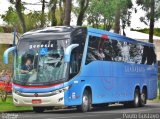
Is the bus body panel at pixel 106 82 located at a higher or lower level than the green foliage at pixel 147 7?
lower

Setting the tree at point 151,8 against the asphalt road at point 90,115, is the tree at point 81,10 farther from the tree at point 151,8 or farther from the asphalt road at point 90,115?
the asphalt road at point 90,115

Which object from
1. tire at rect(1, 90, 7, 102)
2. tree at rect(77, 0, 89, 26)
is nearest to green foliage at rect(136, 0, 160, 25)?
tree at rect(77, 0, 89, 26)

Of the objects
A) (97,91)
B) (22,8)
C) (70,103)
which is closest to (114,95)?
(97,91)

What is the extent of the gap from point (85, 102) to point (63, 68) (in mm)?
2420

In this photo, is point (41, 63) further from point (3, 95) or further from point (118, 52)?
point (3, 95)

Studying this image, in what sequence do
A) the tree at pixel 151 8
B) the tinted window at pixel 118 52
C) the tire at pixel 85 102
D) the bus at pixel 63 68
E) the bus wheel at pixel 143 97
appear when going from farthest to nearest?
the tree at pixel 151 8 < the bus wheel at pixel 143 97 < the tinted window at pixel 118 52 < the tire at pixel 85 102 < the bus at pixel 63 68

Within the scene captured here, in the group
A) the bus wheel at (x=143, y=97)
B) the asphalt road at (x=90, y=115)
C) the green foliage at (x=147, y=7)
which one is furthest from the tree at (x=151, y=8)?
the asphalt road at (x=90, y=115)

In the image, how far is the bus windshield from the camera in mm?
26297

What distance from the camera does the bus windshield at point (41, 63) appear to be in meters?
26.3

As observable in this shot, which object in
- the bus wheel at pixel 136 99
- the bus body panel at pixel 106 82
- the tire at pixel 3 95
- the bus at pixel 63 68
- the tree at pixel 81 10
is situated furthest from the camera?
the tree at pixel 81 10

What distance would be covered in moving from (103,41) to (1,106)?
5.73 m

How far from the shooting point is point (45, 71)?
26.4 meters

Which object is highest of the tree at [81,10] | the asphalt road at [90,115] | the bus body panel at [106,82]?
the tree at [81,10]

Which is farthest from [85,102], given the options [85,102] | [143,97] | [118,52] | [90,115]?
[143,97]
